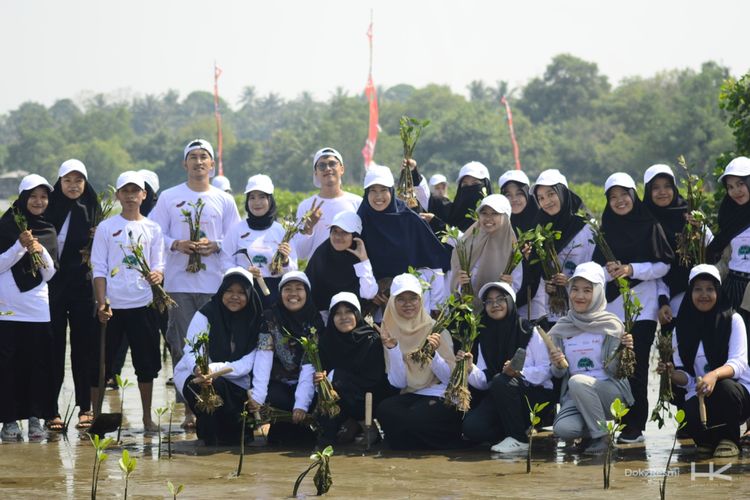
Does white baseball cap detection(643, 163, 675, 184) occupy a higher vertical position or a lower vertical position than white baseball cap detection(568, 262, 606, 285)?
higher

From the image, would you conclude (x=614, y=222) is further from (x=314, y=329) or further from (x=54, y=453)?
(x=54, y=453)

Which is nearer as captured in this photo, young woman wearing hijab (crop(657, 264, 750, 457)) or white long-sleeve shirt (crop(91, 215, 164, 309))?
young woman wearing hijab (crop(657, 264, 750, 457))

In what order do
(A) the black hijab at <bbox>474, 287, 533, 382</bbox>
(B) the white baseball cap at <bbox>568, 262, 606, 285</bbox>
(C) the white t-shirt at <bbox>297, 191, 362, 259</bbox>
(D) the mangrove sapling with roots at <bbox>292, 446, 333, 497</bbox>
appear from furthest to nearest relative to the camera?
(C) the white t-shirt at <bbox>297, 191, 362, 259</bbox>, (A) the black hijab at <bbox>474, 287, 533, 382</bbox>, (B) the white baseball cap at <bbox>568, 262, 606, 285</bbox>, (D) the mangrove sapling with roots at <bbox>292, 446, 333, 497</bbox>

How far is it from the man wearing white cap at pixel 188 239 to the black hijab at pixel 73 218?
0.46 m

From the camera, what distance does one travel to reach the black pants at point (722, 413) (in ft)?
23.4

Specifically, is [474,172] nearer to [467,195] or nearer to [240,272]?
[467,195]

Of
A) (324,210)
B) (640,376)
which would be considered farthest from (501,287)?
(324,210)

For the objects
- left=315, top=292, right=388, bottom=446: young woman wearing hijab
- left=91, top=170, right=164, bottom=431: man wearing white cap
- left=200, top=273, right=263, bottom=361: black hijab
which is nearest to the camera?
left=315, top=292, right=388, bottom=446: young woman wearing hijab

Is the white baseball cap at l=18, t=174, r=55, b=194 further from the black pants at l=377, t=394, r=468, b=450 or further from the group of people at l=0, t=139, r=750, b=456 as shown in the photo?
the black pants at l=377, t=394, r=468, b=450

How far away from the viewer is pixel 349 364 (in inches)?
307

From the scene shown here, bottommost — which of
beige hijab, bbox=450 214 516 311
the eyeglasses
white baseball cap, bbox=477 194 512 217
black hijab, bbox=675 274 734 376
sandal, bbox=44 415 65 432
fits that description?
sandal, bbox=44 415 65 432

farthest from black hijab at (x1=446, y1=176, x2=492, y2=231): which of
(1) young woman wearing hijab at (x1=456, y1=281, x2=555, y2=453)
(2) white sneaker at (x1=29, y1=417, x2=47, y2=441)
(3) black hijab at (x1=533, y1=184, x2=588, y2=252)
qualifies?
(2) white sneaker at (x1=29, y1=417, x2=47, y2=441)

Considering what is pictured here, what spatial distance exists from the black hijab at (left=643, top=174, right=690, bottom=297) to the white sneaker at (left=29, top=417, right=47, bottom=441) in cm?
417

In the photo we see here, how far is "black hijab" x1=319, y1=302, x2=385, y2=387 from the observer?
7719mm
